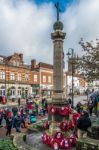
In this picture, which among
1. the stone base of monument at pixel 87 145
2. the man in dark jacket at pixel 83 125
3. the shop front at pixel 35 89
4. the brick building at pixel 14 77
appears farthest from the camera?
the shop front at pixel 35 89

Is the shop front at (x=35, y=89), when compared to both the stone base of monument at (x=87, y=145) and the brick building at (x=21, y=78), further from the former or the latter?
the stone base of monument at (x=87, y=145)

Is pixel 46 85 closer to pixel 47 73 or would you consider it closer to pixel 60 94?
pixel 47 73

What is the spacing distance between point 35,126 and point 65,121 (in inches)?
156

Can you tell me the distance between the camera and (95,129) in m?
14.0

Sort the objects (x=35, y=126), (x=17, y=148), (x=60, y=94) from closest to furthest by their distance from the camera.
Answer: (x=17, y=148)
(x=60, y=94)
(x=35, y=126)

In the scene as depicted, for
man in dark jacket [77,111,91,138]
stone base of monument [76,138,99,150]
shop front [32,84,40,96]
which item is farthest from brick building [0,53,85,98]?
stone base of monument [76,138,99,150]

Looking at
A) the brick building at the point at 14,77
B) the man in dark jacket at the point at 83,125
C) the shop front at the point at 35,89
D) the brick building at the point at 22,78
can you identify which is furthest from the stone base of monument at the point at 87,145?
the shop front at the point at 35,89

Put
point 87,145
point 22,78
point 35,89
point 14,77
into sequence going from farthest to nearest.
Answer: point 35,89
point 22,78
point 14,77
point 87,145

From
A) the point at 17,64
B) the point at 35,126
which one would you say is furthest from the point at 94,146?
the point at 17,64

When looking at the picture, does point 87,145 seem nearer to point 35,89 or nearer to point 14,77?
point 14,77

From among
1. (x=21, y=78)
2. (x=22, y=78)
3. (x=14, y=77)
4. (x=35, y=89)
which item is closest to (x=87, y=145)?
(x=14, y=77)

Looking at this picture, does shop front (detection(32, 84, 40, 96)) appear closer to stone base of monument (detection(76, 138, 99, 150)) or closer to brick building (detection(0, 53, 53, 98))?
brick building (detection(0, 53, 53, 98))

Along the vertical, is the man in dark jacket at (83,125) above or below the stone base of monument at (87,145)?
above

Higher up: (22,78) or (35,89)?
(22,78)
